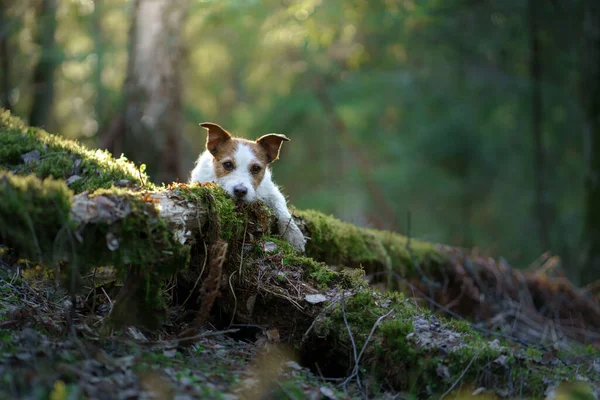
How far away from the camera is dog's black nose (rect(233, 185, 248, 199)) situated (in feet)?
15.6

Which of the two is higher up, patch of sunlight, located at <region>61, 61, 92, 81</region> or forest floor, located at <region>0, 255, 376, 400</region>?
patch of sunlight, located at <region>61, 61, 92, 81</region>

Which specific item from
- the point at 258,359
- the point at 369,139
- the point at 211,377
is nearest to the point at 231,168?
the point at 258,359

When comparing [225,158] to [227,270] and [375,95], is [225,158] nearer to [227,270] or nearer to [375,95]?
[227,270]

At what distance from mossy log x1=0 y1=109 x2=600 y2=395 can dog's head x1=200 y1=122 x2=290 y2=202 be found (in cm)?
68

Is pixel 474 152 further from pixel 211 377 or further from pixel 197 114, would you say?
pixel 211 377

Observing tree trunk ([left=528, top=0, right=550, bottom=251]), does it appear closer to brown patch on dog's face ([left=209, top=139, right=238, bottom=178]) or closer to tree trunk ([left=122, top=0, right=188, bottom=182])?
tree trunk ([left=122, top=0, right=188, bottom=182])

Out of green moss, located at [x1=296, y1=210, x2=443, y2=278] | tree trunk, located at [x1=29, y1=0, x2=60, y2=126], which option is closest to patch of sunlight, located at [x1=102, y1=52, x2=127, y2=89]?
tree trunk, located at [x1=29, y1=0, x2=60, y2=126]

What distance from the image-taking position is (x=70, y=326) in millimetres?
3320

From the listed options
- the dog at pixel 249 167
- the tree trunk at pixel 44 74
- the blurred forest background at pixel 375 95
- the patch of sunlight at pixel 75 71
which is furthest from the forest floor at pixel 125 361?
the patch of sunlight at pixel 75 71

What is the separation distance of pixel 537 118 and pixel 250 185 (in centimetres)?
1221

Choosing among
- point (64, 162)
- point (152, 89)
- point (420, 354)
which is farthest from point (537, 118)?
point (64, 162)

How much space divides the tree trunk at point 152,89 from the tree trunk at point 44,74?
4.92 m

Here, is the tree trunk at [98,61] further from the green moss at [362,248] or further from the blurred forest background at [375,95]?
the green moss at [362,248]

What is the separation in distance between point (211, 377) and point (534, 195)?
53.3ft
